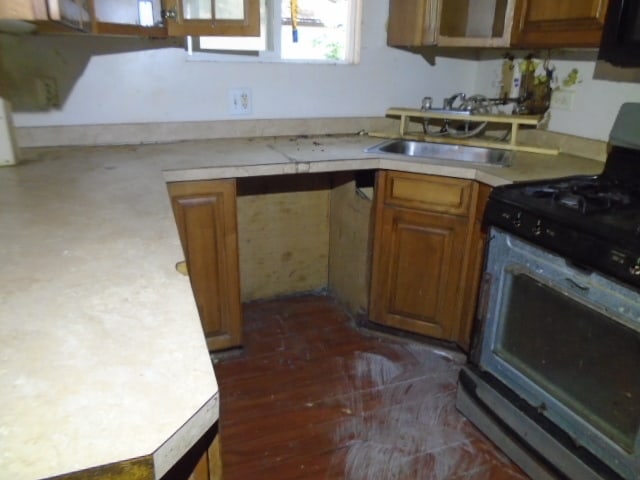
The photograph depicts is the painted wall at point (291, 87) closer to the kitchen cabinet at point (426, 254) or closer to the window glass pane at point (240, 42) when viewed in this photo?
the window glass pane at point (240, 42)

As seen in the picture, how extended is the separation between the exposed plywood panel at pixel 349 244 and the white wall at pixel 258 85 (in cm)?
43

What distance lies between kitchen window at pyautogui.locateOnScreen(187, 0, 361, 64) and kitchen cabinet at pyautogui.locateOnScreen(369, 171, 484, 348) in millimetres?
818

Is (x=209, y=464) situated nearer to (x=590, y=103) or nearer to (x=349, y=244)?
(x=349, y=244)

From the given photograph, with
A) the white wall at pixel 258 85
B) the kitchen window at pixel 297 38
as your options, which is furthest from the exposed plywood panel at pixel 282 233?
the kitchen window at pixel 297 38

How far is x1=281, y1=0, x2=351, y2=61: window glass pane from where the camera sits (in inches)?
94.0

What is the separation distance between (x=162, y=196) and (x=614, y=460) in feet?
4.80

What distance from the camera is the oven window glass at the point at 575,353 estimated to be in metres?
1.29

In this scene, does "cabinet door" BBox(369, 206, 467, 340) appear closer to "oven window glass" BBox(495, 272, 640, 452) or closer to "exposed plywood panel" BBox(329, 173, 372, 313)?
"exposed plywood panel" BBox(329, 173, 372, 313)

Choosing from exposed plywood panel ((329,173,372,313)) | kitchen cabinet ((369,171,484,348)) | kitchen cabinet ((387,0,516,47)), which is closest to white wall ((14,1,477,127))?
kitchen cabinet ((387,0,516,47))

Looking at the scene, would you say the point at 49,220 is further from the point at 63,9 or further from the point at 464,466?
the point at 464,466

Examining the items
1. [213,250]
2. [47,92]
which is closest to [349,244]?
[213,250]

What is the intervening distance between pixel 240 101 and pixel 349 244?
0.87m

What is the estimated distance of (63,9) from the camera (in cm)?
87

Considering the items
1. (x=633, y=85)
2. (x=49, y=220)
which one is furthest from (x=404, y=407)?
(x=633, y=85)
